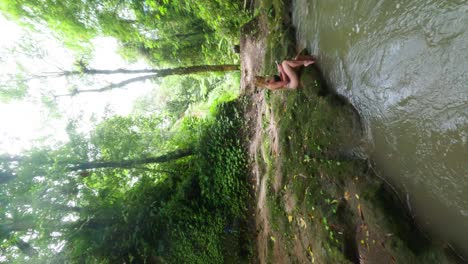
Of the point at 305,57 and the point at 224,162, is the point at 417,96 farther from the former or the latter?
the point at 224,162

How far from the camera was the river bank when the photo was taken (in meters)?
3.14

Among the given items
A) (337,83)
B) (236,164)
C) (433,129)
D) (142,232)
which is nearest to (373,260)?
(433,129)

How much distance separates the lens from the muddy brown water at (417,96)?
252 centimetres

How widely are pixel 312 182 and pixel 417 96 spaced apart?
2.05 metres

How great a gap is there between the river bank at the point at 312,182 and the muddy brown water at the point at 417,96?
0.73 ft

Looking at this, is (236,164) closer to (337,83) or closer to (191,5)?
(337,83)

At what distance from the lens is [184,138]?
9031mm

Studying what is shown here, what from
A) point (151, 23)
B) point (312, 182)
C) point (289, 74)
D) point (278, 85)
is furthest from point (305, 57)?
point (151, 23)

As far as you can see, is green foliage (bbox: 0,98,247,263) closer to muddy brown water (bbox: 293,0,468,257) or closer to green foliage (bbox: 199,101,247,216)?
green foliage (bbox: 199,101,247,216)

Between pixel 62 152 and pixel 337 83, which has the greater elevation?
pixel 337 83

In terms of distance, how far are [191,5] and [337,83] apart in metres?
5.31

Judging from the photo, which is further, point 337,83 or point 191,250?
point 191,250

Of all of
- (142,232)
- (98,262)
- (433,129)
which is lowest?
(98,262)

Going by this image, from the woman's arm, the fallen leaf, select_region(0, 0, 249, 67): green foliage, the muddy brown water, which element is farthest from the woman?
select_region(0, 0, 249, 67): green foliage
